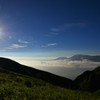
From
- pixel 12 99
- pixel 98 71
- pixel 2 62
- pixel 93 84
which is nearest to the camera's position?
pixel 12 99

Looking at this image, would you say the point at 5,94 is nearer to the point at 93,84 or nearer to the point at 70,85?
the point at 93,84

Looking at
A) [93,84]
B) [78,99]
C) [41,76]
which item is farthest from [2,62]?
[78,99]

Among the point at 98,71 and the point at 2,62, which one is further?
the point at 2,62

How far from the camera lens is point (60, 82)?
194m

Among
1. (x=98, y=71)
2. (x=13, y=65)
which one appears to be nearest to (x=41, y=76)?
(x=13, y=65)

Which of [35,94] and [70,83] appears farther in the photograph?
[70,83]

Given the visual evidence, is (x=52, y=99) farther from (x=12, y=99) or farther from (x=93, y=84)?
(x=93, y=84)

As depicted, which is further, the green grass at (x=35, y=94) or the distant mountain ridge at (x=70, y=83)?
the distant mountain ridge at (x=70, y=83)

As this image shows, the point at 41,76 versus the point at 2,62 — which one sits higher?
the point at 2,62

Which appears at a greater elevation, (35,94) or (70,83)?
(35,94)

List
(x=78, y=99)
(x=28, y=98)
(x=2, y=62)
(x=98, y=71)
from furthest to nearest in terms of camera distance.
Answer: (x=2, y=62) → (x=98, y=71) → (x=78, y=99) → (x=28, y=98)

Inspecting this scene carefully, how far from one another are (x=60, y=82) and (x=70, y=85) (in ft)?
32.6

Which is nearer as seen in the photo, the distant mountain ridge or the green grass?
the green grass

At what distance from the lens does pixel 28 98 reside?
17.6m
